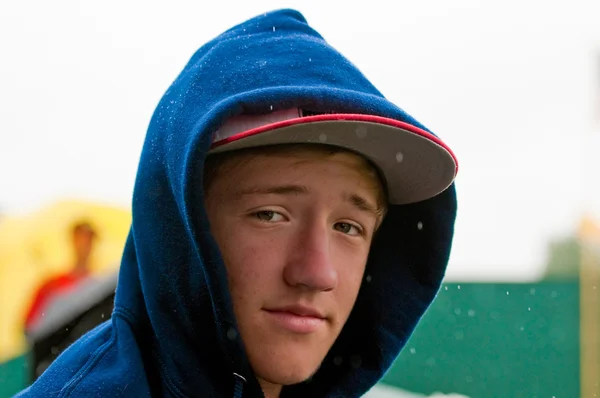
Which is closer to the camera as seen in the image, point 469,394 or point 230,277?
point 230,277

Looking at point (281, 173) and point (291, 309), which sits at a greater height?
point (281, 173)

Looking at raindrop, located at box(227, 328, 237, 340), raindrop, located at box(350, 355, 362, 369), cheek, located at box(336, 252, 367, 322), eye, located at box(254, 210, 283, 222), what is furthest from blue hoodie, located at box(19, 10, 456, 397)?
raindrop, located at box(350, 355, 362, 369)

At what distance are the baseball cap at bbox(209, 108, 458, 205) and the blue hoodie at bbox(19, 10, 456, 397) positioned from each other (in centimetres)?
3

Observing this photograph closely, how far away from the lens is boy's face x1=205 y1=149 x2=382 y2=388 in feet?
3.84

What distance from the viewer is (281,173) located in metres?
1.20

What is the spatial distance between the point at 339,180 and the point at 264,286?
242mm

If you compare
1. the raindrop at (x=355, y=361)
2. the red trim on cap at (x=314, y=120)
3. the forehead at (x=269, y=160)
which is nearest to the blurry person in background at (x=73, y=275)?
the raindrop at (x=355, y=361)

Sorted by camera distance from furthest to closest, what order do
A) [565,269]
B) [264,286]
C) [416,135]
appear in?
[565,269] < [416,135] < [264,286]

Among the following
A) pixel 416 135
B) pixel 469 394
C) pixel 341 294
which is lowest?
pixel 469 394

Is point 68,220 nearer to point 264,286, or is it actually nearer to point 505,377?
point 505,377

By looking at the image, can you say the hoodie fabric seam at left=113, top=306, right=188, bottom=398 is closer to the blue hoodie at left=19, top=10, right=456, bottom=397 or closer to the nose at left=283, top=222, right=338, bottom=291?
the blue hoodie at left=19, top=10, right=456, bottom=397

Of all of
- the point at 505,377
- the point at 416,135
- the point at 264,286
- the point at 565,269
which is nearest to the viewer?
the point at 264,286

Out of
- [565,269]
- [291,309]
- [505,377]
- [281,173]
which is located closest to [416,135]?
[281,173]

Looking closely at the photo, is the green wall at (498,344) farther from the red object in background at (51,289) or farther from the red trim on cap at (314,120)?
the red trim on cap at (314,120)
